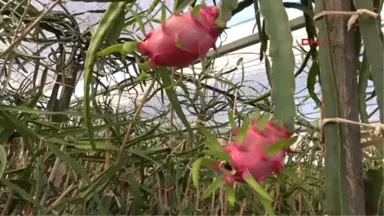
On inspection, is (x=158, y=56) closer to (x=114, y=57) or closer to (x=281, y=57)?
(x=281, y=57)

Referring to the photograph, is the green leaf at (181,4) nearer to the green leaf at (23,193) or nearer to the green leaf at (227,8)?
the green leaf at (227,8)

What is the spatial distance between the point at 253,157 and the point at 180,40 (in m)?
0.08

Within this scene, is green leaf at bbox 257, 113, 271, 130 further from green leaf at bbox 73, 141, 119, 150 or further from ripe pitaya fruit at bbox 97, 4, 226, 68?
green leaf at bbox 73, 141, 119, 150

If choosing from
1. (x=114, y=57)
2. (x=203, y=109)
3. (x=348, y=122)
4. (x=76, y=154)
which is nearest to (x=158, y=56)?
(x=348, y=122)

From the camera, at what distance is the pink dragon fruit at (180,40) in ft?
1.16

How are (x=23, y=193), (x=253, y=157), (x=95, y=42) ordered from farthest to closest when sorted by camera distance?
1. (x=23, y=193)
2. (x=95, y=42)
3. (x=253, y=157)

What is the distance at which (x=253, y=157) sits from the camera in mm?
323

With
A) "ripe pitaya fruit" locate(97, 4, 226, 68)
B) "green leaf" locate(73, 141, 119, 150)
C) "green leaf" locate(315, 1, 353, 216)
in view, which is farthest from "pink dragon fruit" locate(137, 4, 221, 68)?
"green leaf" locate(73, 141, 119, 150)

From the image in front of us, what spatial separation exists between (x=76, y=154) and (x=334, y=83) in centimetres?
45

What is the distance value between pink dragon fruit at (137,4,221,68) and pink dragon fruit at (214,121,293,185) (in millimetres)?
60

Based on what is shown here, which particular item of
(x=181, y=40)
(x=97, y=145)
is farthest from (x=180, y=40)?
(x=97, y=145)

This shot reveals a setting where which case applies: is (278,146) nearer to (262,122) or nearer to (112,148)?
(262,122)

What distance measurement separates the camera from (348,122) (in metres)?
0.39

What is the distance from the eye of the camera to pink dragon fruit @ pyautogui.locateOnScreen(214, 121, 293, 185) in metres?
0.32
